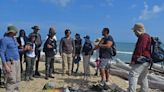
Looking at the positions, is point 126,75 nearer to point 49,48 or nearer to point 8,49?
point 49,48

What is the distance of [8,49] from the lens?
10484 mm

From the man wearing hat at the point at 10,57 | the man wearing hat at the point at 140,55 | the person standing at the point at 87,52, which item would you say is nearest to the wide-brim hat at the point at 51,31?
the person standing at the point at 87,52

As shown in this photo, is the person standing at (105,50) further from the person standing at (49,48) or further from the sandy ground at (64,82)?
the person standing at (49,48)

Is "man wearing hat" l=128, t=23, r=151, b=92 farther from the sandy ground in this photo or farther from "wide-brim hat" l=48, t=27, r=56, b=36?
"wide-brim hat" l=48, t=27, r=56, b=36

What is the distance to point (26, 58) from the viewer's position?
14.2 m

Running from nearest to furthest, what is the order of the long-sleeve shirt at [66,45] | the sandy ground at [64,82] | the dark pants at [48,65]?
1. the sandy ground at [64,82]
2. the dark pants at [48,65]
3. the long-sleeve shirt at [66,45]

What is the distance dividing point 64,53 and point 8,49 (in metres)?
5.40

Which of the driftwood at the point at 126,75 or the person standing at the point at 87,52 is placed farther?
the person standing at the point at 87,52

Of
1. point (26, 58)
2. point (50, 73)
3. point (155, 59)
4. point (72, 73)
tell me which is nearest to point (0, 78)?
point (26, 58)

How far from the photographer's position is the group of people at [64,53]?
10.5 meters

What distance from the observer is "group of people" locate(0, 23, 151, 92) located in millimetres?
10516

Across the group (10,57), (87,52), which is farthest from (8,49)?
(87,52)

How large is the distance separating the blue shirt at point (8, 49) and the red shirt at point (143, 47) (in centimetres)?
311

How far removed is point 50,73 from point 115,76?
2961 mm
